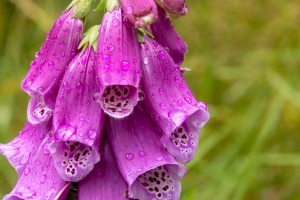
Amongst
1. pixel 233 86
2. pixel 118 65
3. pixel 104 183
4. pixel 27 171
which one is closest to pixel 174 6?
pixel 118 65

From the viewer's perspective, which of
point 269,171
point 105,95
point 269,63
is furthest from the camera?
point 269,63

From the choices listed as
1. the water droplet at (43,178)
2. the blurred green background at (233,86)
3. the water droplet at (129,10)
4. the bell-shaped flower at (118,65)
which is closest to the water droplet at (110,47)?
the bell-shaped flower at (118,65)

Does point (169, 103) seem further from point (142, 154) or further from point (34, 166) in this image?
point (34, 166)

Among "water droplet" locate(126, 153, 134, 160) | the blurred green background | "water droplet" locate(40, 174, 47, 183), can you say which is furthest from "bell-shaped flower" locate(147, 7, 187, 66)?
the blurred green background

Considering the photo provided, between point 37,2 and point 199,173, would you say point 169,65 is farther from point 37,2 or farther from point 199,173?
point 37,2

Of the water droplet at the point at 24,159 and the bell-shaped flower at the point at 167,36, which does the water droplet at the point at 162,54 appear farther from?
the water droplet at the point at 24,159

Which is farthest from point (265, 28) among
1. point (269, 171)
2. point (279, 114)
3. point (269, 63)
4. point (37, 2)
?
point (37, 2)
